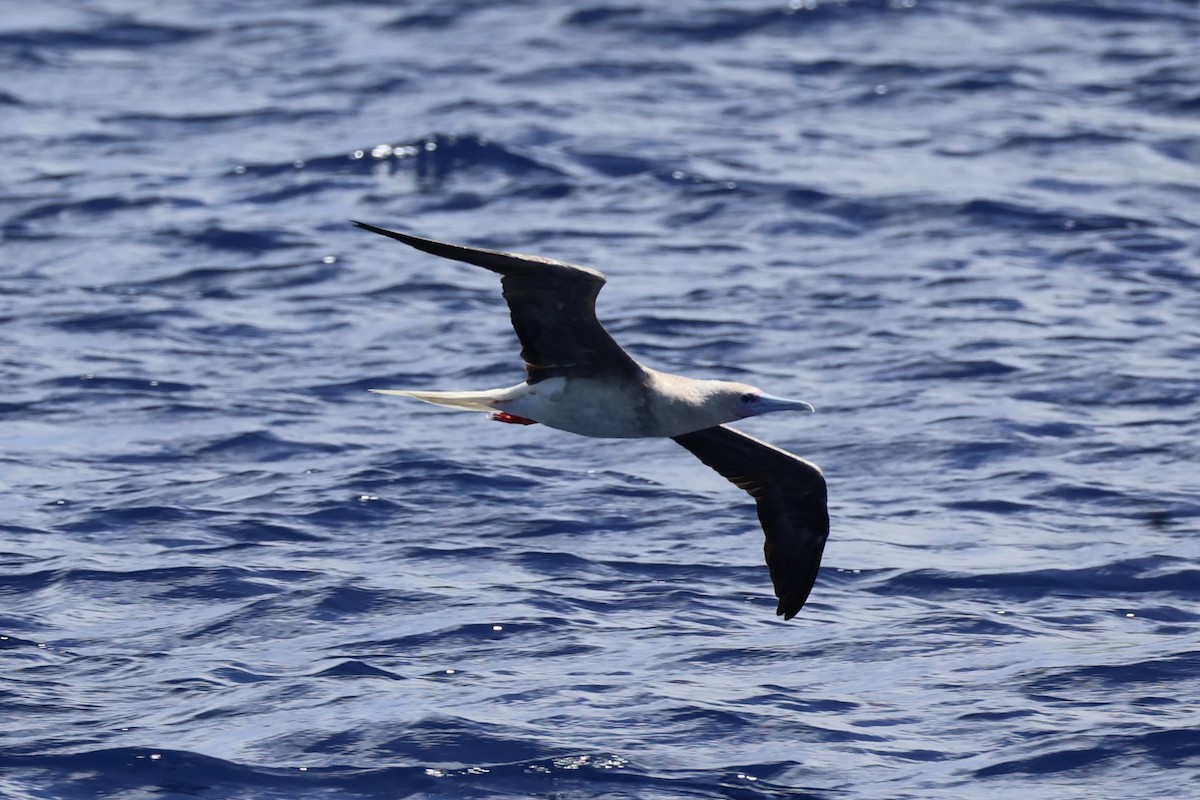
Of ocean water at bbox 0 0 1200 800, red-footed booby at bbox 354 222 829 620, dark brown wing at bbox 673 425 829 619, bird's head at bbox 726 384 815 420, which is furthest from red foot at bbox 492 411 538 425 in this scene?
ocean water at bbox 0 0 1200 800

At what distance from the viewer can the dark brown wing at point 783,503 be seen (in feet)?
37.5

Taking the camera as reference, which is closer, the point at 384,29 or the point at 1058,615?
the point at 1058,615

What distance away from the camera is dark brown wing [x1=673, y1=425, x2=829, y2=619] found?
11.4m

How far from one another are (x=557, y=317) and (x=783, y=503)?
A: 2376mm

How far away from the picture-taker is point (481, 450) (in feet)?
49.5

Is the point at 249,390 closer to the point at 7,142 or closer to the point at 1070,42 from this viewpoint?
the point at 7,142

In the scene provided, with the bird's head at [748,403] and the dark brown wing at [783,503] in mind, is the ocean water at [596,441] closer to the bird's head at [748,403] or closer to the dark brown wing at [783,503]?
the dark brown wing at [783,503]

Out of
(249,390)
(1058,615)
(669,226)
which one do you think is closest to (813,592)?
(1058,615)

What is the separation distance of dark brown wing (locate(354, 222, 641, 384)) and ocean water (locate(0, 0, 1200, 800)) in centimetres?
197

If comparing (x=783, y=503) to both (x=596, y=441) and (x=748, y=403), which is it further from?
(x=596, y=441)

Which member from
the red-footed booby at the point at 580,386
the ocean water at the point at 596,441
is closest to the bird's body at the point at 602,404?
the red-footed booby at the point at 580,386

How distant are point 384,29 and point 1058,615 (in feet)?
64.4

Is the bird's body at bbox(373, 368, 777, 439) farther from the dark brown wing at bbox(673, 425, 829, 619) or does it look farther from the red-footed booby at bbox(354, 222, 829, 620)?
the dark brown wing at bbox(673, 425, 829, 619)

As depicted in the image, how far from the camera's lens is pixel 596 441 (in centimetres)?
1548
